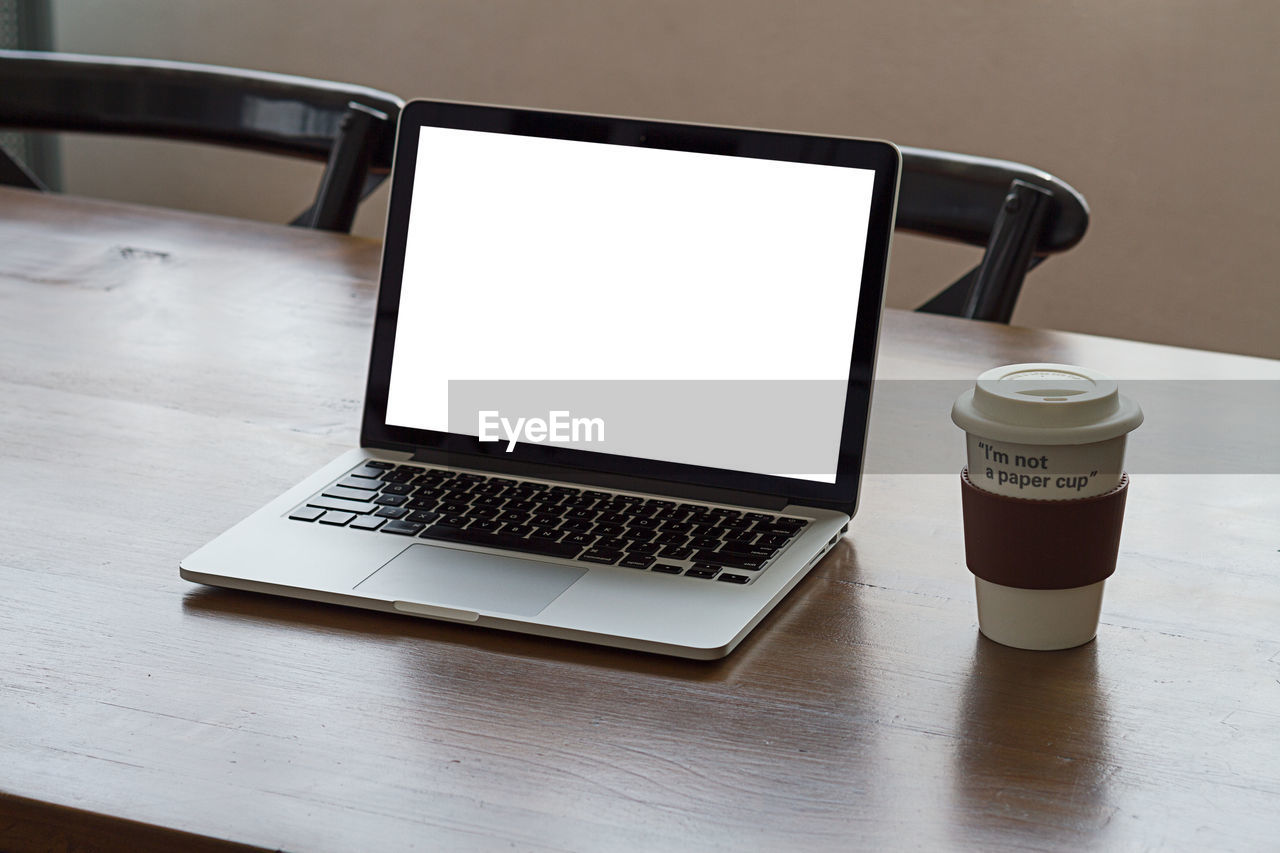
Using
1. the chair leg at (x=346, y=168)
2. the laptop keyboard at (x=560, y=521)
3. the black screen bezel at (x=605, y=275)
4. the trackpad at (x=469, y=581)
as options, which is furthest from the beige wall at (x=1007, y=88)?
the trackpad at (x=469, y=581)

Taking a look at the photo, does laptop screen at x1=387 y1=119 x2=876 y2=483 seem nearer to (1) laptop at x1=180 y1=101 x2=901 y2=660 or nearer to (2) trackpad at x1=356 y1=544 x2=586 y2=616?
(1) laptop at x1=180 y1=101 x2=901 y2=660

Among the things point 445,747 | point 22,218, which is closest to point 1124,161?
point 22,218

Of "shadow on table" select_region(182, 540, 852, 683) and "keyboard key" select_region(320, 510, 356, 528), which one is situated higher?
"keyboard key" select_region(320, 510, 356, 528)

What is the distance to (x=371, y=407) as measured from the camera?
838 mm

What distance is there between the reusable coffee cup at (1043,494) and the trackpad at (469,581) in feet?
0.68

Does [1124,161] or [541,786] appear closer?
[541,786]

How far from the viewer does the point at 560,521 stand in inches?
29.3

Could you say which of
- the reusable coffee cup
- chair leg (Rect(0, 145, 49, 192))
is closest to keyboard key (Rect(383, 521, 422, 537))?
the reusable coffee cup

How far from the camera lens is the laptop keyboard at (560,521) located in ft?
2.31

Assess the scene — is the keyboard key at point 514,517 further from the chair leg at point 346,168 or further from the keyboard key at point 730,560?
the chair leg at point 346,168

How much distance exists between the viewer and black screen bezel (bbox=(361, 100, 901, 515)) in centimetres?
75

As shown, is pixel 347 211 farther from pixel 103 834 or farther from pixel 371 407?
pixel 103 834

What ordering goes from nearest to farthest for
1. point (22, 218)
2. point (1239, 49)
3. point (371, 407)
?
point (371, 407), point (22, 218), point (1239, 49)

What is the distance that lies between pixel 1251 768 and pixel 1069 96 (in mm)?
2304
